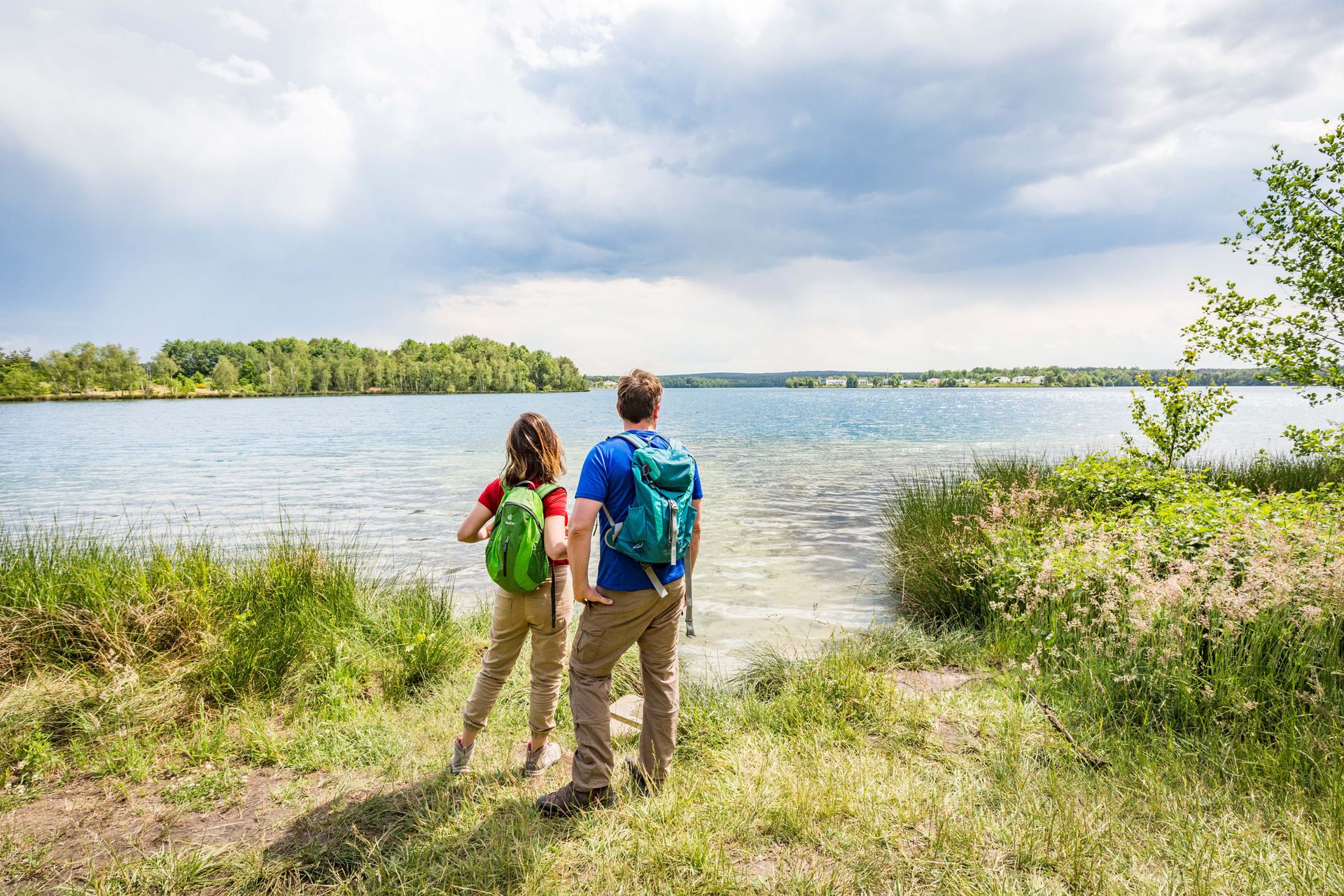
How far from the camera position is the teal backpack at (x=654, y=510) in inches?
131

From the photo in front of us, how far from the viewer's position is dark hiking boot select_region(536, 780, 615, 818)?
11.3 feet

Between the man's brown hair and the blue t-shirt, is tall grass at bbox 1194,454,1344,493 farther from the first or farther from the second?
the blue t-shirt

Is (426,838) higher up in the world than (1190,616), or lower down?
lower down

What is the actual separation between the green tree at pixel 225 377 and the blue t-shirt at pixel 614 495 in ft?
479

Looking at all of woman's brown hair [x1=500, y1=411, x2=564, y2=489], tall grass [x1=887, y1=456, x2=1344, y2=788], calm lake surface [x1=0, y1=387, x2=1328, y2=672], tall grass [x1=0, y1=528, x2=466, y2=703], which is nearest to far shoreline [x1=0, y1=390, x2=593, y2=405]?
calm lake surface [x1=0, y1=387, x2=1328, y2=672]

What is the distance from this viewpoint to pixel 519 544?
3691mm

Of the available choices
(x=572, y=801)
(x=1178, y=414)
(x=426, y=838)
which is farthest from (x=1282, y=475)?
(x=426, y=838)

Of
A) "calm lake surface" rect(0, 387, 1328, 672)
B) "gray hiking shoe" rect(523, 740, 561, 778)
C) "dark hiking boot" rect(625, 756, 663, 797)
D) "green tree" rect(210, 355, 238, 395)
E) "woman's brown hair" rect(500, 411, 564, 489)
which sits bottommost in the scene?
"calm lake surface" rect(0, 387, 1328, 672)

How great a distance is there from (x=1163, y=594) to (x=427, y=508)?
1515 centimetres

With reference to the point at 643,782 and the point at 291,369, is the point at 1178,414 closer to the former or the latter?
the point at 643,782

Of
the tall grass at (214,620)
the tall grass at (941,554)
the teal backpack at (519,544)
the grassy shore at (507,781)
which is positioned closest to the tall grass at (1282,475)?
A: the tall grass at (941,554)

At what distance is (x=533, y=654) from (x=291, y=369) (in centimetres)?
15643

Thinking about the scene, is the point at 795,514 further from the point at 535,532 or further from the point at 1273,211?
the point at 535,532

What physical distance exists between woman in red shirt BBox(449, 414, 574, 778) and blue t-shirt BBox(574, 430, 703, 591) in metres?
0.52
